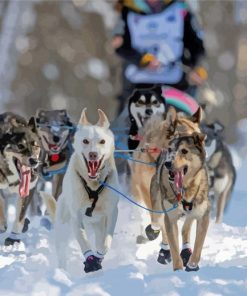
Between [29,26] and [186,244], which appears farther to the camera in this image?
[29,26]

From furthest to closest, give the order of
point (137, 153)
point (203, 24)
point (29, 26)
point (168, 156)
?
point (29, 26)
point (203, 24)
point (137, 153)
point (168, 156)

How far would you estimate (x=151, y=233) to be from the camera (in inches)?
104

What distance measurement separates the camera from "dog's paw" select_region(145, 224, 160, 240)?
2620mm

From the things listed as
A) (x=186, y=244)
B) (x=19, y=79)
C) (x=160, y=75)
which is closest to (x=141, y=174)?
(x=186, y=244)

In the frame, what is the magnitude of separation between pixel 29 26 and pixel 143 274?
3.20 meters

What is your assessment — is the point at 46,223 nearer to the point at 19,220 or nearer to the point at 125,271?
the point at 19,220

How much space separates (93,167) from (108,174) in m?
0.09

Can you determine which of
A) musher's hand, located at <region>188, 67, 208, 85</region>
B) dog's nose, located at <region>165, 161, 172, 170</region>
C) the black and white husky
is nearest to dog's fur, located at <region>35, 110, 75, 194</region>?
the black and white husky

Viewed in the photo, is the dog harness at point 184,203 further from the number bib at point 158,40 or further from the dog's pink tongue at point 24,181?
the number bib at point 158,40

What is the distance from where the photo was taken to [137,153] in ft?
8.91

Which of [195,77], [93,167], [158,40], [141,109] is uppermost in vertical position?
[158,40]

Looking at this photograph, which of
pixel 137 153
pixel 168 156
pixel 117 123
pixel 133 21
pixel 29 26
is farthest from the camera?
pixel 29 26

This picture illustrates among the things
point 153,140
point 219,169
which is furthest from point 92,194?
point 219,169

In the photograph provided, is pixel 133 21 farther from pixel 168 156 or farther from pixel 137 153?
pixel 168 156
